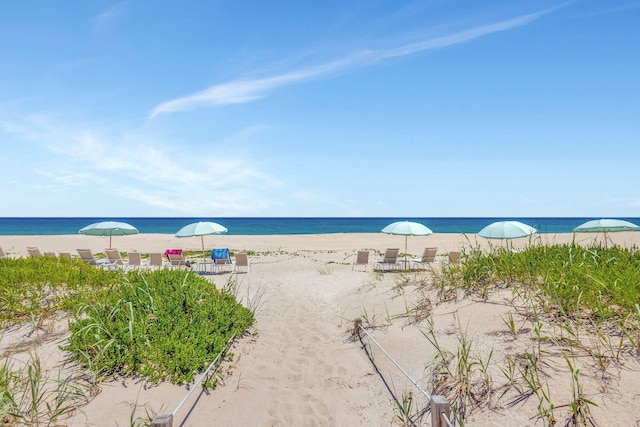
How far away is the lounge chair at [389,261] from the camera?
13867 millimetres

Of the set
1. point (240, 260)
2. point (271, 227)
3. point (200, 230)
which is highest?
point (271, 227)

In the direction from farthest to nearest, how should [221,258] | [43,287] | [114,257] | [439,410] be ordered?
[114,257], [221,258], [43,287], [439,410]

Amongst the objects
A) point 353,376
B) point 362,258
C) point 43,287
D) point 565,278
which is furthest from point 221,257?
point 565,278

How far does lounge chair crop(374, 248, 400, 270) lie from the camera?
1387 centimetres

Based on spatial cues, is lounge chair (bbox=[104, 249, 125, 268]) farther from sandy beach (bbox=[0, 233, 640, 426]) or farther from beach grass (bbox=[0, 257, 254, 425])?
sandy beach (bbox=[0, 233, 640, 426])

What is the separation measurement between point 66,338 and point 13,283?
2.50m

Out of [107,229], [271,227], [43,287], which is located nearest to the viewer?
[43,287]

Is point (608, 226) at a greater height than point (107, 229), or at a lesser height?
lesser

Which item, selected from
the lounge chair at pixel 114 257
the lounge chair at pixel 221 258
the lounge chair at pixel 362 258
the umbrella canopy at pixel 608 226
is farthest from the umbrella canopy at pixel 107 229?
the umbrella canopy at pixel 608 226

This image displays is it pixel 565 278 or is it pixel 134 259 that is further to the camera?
pixel 134 259

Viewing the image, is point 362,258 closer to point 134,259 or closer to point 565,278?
point 134,259

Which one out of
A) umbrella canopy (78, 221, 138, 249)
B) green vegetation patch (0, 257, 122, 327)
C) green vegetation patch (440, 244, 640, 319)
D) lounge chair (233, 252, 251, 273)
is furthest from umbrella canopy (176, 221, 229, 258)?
green vegetation patch (440, 244, 640, 319)

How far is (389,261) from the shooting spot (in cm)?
1412

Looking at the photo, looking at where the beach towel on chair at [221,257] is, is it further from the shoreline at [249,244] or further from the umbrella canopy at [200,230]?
the shoreline at [249,244]
